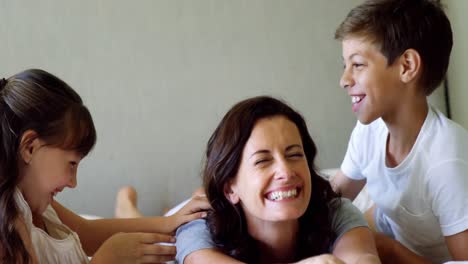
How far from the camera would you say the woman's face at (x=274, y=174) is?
101 centimetres

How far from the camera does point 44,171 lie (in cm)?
103

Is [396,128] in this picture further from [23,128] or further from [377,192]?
[23,128]

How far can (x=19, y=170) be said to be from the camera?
102cm

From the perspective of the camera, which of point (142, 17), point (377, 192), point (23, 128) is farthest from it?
point (142, 17)

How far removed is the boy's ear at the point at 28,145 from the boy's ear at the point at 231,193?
37 cm

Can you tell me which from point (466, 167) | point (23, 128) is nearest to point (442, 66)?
point (466, 167)

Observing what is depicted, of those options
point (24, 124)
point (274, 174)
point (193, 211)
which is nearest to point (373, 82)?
point (274, 174)

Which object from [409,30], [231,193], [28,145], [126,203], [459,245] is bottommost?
[126,203]

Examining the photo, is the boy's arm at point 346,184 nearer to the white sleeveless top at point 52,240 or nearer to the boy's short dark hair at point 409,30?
the boy's short dark hair at point 409,30

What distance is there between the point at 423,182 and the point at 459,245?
0.15 metres

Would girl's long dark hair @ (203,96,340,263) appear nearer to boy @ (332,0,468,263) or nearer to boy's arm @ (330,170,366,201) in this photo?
boy @ (332,0,468,263)

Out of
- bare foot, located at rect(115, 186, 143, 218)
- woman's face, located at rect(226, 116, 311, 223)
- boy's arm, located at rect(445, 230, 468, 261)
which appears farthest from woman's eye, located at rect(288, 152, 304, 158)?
bare foot, located at rect(115, 186, 143, 218)

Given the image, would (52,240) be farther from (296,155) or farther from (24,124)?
(296,155)

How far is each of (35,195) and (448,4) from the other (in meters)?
1.50
